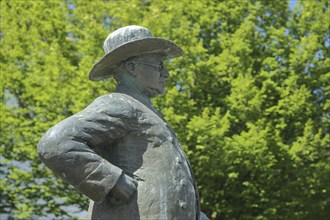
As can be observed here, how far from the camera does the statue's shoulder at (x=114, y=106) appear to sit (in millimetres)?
4383

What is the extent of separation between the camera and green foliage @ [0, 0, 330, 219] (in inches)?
629

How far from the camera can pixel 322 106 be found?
1712 cm

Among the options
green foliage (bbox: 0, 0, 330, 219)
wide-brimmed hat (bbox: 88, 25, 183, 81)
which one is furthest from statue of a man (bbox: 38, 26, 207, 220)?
green foliage (bbox: 0, 0, 330, 219)

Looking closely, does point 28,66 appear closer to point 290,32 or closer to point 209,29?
point 209,29

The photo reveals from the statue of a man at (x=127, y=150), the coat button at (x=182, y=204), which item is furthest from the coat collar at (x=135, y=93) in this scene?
the coat button at (x=182, y=204)

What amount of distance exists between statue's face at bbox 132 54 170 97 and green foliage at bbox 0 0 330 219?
10509 millimetres

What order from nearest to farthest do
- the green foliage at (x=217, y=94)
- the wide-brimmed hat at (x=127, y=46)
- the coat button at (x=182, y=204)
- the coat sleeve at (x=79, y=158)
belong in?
the coat sleeve at (x=79, y=158)
the coat button at (x=182, y=204)
the wide-brimmed hat at (x=127, y=46)
the green foliage at (x=217, y=94)

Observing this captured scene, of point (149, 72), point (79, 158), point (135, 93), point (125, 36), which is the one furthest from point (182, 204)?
point (125, 36)

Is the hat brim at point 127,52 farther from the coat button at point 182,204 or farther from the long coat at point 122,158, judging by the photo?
the coat button at point 182,204

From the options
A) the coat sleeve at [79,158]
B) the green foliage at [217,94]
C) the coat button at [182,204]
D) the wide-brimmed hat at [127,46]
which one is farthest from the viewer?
the green foliage at [217,94]

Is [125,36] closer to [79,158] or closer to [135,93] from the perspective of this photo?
[135,93]

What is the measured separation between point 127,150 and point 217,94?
13.0 m

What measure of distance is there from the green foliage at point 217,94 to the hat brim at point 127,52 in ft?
34.5

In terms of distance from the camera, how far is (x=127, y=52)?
15.2 ft
